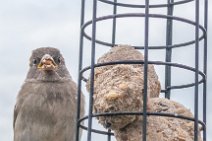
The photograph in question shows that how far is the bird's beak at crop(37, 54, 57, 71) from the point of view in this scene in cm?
422

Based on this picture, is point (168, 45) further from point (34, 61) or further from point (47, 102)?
point (34, 61)

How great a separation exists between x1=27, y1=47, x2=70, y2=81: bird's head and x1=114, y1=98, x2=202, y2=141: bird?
1577mm

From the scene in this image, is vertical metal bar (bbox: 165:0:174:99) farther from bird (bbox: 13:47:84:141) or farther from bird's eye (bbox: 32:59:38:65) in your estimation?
bird's eye (bbox: 32:59:38:65)

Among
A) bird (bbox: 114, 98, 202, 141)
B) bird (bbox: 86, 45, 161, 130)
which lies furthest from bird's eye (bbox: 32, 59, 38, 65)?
bird (bbox: 114, 98, 202, 141)

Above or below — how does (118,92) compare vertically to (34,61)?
below

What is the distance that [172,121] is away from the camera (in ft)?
9.36

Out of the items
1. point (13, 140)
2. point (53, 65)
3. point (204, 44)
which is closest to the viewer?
point (204, 44)

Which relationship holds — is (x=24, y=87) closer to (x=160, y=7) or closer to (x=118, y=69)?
(x=160, y=7)

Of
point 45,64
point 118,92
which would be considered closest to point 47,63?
point 45,64

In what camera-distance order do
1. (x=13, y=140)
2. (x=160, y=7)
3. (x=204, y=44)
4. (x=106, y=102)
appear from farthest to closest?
1. (x=13, y=140)
2. (x=160, y=7)
3. (x=204, y=44)
4. (x=106, y=102)

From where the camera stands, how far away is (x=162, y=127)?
276 centimetres

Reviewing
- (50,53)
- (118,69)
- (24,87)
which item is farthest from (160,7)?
(24,87)

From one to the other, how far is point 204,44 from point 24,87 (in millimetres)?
1995

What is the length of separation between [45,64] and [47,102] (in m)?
0.29
